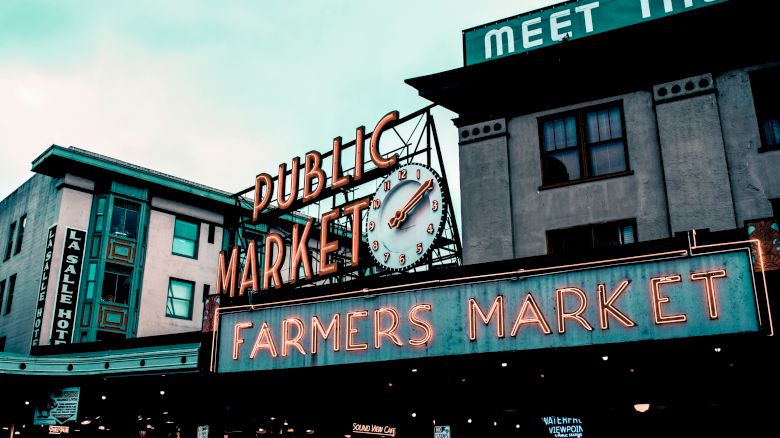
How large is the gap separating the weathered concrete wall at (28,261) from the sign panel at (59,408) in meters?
7.98

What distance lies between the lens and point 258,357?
773 inches

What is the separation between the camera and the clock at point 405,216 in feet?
74.5

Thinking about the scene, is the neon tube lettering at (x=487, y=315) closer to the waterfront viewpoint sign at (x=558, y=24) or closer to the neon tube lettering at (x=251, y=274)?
the waterfront viewpoint sign at (x=558, y=24)

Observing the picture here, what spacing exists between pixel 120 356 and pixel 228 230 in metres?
19.9

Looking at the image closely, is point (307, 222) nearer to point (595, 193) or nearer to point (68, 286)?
point (595, 193)

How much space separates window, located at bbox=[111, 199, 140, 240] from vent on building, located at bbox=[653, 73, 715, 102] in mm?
28641

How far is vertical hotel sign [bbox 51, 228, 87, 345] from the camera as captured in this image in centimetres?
3509

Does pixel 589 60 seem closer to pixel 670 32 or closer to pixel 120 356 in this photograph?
pixel 670 32

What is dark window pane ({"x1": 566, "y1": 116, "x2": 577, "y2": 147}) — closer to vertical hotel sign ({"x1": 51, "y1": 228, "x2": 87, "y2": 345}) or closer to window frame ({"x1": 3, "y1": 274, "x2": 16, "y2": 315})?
vertical hotel sign ({"x1": 51, "y1": 228, "x2": 87, "y2": 345})

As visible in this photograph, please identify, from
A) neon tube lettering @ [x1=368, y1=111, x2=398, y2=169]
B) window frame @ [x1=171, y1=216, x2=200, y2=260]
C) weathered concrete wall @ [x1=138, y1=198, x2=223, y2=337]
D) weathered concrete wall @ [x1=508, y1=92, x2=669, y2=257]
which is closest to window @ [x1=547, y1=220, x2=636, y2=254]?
weathered concrete wall @ [x1=508, y1=92, x2=669, y2=257]

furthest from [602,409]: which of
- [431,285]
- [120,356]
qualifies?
[120,356]

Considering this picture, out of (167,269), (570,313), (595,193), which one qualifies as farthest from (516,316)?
(167,269)

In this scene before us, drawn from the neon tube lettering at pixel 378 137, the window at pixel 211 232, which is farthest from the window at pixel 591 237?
the window at pixel 211 232

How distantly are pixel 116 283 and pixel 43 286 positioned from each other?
3537mm
